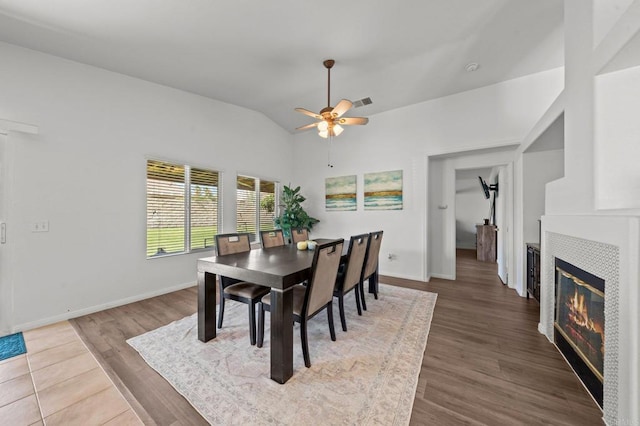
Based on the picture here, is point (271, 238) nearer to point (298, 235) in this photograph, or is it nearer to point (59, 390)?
point (298, 235)

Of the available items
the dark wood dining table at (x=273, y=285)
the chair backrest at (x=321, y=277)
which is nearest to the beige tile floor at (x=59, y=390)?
the dark wood dining table at (x=273, y=285)

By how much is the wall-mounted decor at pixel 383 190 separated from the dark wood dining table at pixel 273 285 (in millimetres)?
2719

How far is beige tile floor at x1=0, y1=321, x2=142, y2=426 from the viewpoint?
1.40m

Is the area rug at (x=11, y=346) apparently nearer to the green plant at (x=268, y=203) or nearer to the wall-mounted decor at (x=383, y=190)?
the green plant at (x=268, y=203)

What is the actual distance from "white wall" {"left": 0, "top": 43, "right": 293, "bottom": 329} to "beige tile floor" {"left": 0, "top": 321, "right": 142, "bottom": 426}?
750mm

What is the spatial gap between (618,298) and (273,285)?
2.07 metres

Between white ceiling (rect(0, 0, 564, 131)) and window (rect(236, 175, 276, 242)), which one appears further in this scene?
window (rect(236, 175, 276, 242))

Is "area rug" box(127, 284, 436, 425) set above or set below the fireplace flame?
below

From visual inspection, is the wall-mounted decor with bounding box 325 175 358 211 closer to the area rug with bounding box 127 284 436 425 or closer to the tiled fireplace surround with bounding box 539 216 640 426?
the area rug with bounding box 127 284 436 425

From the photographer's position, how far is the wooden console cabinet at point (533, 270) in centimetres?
293

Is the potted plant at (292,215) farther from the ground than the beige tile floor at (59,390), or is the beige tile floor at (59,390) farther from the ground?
the potted plant at (292,215)

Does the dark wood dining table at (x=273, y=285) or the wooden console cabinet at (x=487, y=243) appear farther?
the wooden console cabinet at (x=487, y=243)

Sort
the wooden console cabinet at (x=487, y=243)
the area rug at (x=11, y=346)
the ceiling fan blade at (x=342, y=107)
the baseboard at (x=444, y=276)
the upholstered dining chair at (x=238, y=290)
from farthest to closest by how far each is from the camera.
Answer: the wooden console cabinet at (x=487, y=243) → the baseboard at (x=444, y=276) → the ceiling fan blade at (x=342, y=107) → the upholstered dining chair at (x=238, y=290) → the area rug at (x=11, y=346)

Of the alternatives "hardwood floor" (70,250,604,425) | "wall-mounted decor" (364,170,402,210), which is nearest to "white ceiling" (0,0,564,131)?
"wall-mounted decor" (364,170,402,210)
